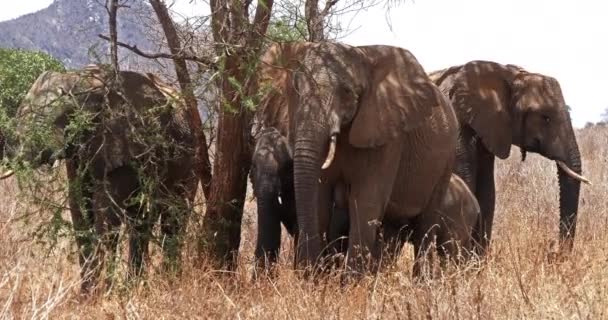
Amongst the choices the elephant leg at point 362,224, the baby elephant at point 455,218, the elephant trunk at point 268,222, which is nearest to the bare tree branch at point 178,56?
the elephant trunk at point 268,222

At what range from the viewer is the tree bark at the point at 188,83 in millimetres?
8173

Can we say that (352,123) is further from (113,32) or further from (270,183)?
(113,32)

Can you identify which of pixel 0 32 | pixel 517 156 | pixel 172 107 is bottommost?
pixel 517 156

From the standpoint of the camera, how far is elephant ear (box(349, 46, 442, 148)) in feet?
24.5

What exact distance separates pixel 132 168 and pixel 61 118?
2.21ft

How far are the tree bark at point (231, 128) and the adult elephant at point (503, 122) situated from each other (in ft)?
9.36

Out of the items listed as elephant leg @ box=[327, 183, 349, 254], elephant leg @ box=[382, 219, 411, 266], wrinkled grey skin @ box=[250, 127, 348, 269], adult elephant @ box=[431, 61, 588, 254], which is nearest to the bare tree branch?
wrinkled grey skin @ box=[250, 127, 348, 269]

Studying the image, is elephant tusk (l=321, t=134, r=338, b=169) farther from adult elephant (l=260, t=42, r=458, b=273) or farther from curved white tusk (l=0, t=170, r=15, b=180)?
curved white tusk (l=0, t=170, r=15, b=180)

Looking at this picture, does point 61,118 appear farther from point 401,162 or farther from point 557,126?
point 557,126

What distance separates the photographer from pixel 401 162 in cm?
827

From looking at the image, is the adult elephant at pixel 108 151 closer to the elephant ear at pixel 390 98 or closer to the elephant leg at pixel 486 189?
the elephant ear at pixel 390 98

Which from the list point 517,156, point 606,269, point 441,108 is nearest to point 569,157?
point 441,108

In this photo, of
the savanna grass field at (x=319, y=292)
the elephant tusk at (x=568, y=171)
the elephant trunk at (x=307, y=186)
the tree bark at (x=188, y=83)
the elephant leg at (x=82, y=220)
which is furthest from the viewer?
the elephant tusk at (x=568, y=171)

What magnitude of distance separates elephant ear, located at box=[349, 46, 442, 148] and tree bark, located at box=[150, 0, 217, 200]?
4.18 feet
